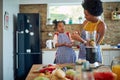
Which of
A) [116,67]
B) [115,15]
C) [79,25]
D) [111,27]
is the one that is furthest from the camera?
[79,25]

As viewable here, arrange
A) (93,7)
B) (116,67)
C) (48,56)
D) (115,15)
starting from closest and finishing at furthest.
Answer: (116,67) → (93,7) → (48,56) → (115,15)

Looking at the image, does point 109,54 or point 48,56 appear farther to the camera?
point 48,56

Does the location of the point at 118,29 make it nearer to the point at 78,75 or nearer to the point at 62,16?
the point at 62,16

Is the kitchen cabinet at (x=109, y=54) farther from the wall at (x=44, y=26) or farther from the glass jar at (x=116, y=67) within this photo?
the glass jar at (x=116, y=67)

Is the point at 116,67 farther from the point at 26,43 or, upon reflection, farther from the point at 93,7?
the point at 26,43

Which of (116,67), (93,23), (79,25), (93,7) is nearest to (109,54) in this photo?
(79,25)

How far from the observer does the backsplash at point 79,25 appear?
6.30 m

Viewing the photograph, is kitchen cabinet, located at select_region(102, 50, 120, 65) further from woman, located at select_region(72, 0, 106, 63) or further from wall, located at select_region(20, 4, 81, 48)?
woman, located at select_region(72, 0, 106, 63)

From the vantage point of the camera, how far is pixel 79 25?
6.44 metres

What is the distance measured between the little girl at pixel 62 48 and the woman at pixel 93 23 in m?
0.35

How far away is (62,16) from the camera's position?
262 inches

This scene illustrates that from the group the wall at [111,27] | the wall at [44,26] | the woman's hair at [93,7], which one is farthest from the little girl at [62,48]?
the wall at [111,27]

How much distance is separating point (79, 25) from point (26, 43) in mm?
1697

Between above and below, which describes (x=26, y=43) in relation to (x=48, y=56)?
above
